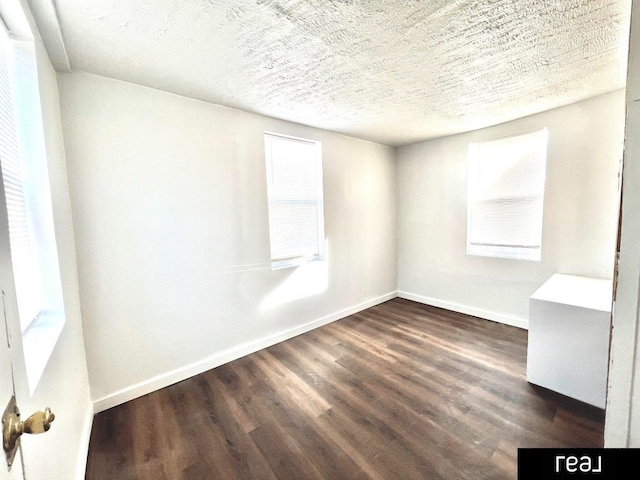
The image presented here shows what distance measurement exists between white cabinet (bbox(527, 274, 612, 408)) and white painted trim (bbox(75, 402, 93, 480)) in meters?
2.98

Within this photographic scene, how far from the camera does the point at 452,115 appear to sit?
261 centimetres

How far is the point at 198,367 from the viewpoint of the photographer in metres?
2.24

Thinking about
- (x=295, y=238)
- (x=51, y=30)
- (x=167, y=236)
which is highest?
(x=51, y=30)

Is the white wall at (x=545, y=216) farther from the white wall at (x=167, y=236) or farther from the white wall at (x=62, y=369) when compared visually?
the white wall at (x=62, y=369)

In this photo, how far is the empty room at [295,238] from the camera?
1167 millimetres

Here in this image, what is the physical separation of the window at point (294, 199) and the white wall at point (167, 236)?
0.13 metres

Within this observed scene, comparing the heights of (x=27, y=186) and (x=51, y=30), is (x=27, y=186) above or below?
below

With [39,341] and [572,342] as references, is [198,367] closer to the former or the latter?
[39,341]

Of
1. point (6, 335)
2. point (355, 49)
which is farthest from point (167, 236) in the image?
point (355, 49)

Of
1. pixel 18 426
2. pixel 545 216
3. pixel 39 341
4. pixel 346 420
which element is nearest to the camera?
pixel 18 426

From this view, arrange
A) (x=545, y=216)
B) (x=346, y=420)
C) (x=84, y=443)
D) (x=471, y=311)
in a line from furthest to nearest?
(x=471, y=311), (x=545, y=216), (x=346, y=420), (x=84, y=443)

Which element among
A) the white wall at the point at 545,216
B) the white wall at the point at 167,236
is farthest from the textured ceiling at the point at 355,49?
the white wall at the point at 545,216

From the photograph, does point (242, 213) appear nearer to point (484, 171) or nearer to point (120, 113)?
point (120, 113)

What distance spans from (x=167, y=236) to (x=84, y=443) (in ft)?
4.36
